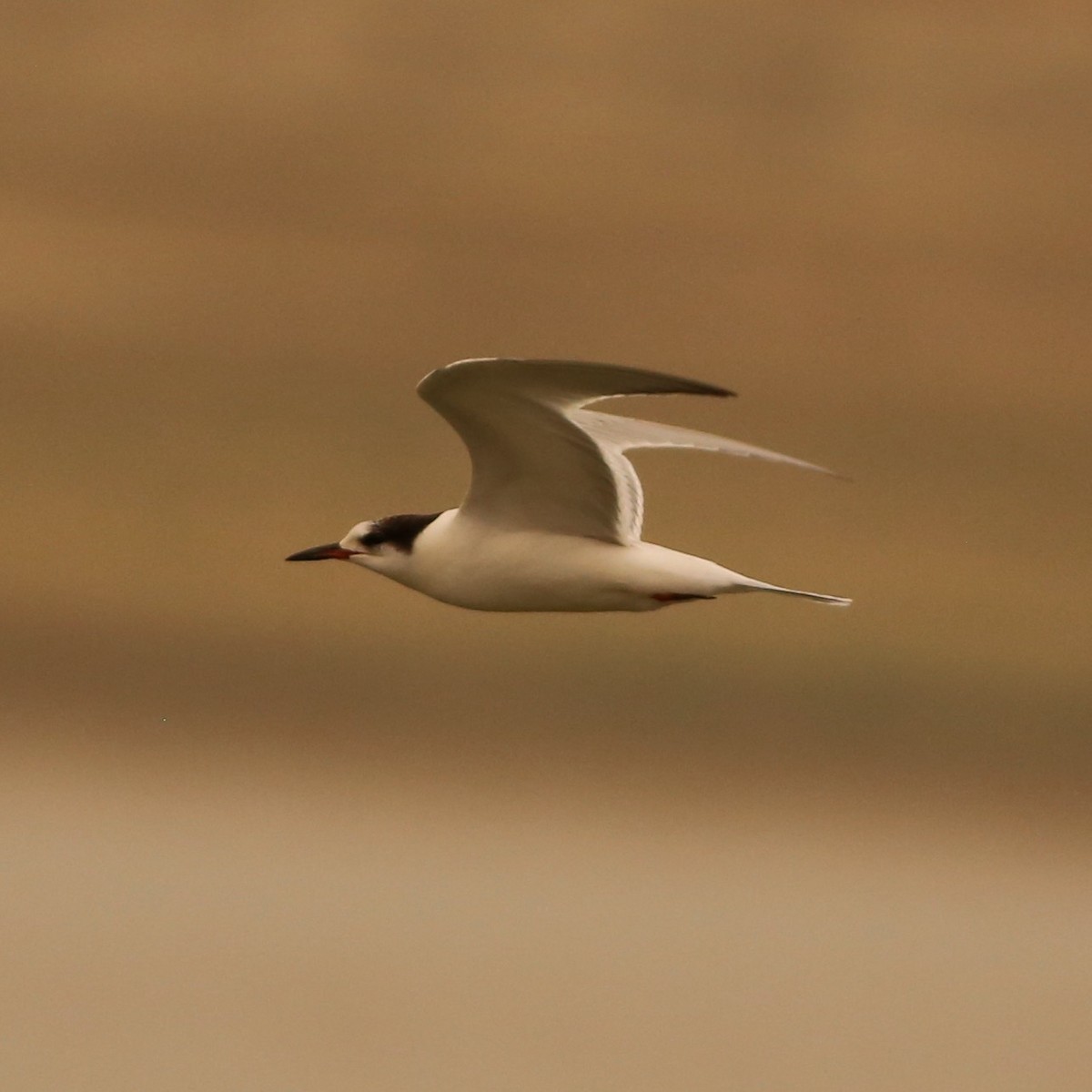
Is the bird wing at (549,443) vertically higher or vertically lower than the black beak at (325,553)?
higher

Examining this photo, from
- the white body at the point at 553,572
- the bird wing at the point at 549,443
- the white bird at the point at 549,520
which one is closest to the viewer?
the bird wing at the point at 549,443

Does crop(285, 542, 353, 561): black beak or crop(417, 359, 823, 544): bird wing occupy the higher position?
crop(417, 359, 823, 544): bird wing

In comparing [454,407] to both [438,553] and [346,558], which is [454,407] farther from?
[346,558]

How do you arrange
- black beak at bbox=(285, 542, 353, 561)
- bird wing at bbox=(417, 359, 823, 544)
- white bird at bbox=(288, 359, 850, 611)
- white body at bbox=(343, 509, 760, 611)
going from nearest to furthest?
bird wing at bbox=(417, 359, 823, 544), white bird at bbox=(288, 359, 850, 611), white body at bbox=(343, 509, 760, 611), black beak at bbox=(285, 542, 353, 561)

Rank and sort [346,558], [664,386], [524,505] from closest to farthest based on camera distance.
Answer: [664,386]
[524,505]
[346,558]

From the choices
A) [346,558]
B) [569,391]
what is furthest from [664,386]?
[346,558]

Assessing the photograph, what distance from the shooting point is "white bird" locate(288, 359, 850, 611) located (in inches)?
219

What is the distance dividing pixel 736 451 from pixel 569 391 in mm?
482

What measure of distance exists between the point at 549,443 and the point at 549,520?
29 centimetres

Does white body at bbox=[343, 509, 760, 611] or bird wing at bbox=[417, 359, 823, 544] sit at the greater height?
bird wing at bbox=[417, 359, 823, 544]

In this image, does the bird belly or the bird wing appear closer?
the bird wing

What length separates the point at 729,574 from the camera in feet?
18.7

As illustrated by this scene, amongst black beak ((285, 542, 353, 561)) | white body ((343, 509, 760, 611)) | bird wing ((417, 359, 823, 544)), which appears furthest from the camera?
black beak ((285, 542, 353, 561))

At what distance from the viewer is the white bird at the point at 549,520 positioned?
5555 mm
